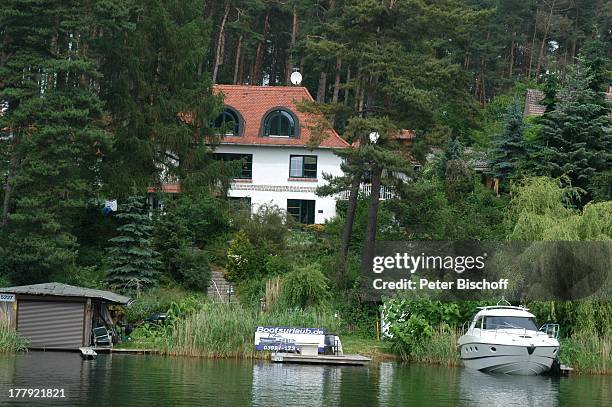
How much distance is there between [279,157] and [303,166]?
1.48 meters

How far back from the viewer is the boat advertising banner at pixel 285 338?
3544 centimetres

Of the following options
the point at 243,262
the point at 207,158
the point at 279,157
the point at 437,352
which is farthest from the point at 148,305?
the point at 279,157

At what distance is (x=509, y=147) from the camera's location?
56.9m

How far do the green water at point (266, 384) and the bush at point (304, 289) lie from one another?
16.6 feet

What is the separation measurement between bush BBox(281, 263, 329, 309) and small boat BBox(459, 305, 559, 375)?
6.14 metres

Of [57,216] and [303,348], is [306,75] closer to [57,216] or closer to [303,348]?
[57,216]

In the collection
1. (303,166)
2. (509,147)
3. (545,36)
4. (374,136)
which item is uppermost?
(545,36)

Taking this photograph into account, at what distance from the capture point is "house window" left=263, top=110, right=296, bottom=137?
59.8 m

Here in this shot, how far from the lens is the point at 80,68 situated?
42.7m

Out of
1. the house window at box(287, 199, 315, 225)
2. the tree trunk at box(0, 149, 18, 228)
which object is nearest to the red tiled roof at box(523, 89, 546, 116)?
the house window at box(287, 199, 315, 225)

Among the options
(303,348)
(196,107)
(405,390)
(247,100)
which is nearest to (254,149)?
(247,100)

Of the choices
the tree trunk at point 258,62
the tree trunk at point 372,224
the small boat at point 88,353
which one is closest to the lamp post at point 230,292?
the tree trunk at point 372,224

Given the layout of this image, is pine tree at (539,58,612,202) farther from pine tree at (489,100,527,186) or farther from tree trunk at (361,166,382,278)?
tree trunk at (361,166,382,278)

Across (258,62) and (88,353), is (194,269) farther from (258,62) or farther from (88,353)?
(258,62)
